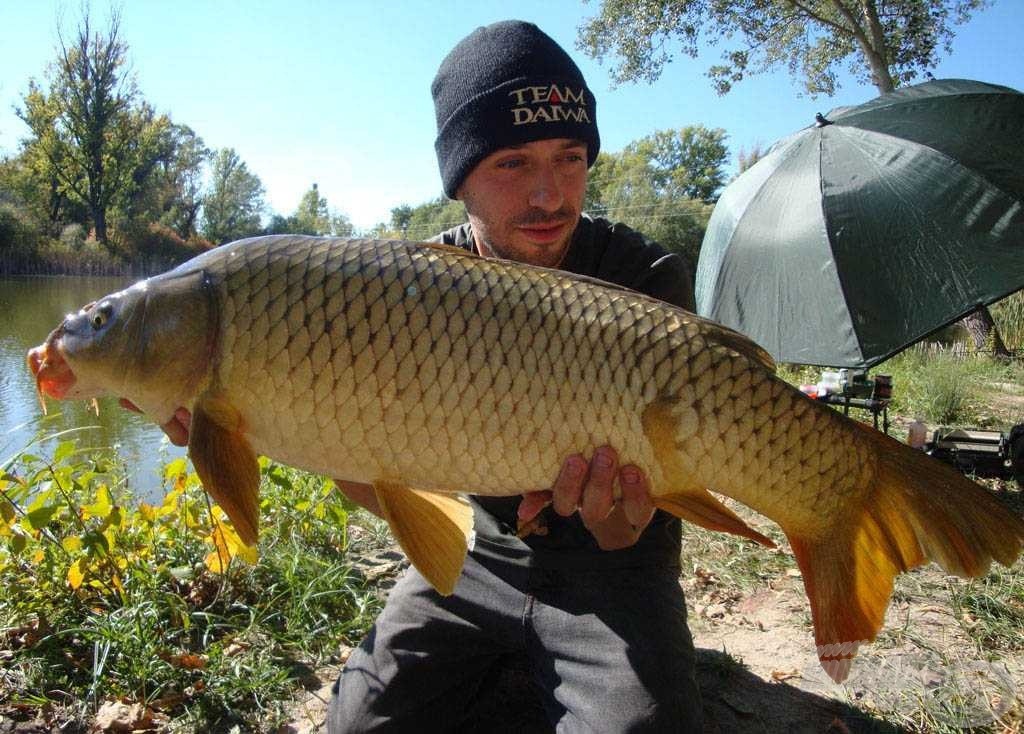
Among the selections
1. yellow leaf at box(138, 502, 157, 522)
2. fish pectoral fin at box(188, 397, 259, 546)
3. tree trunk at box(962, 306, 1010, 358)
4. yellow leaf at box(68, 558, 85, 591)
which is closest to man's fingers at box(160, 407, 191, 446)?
fish pectoral fin at box(188, 397, 259, 546)

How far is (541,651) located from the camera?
1.50 m

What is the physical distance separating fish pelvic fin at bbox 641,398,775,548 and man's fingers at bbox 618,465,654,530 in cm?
2

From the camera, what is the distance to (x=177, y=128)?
1431 inches

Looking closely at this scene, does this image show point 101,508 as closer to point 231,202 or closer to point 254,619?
point 254,619

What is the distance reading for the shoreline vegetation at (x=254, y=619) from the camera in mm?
1582

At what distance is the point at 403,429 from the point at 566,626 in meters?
0.61

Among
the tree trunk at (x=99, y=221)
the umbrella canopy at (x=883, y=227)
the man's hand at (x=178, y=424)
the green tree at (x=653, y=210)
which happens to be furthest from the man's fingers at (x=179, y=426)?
the tree trunk at (x=99, y=221)

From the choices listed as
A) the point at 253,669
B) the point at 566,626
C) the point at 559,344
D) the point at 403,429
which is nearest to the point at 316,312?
the point at 403,429

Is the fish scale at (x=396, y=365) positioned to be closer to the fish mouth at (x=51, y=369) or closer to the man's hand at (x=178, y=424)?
the man's hand at (x=178, y=424)

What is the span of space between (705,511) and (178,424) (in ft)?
3.09

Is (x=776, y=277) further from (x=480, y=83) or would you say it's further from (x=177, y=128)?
(x=177, y=128)

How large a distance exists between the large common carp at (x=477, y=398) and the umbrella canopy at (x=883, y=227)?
2.05 metres

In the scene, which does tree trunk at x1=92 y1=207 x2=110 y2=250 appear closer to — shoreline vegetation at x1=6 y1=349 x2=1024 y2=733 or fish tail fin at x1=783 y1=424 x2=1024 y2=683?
shoreline vegetation at x1=6 y1=349 x2=1024 y2=733

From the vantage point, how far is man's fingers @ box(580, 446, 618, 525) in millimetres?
1186
